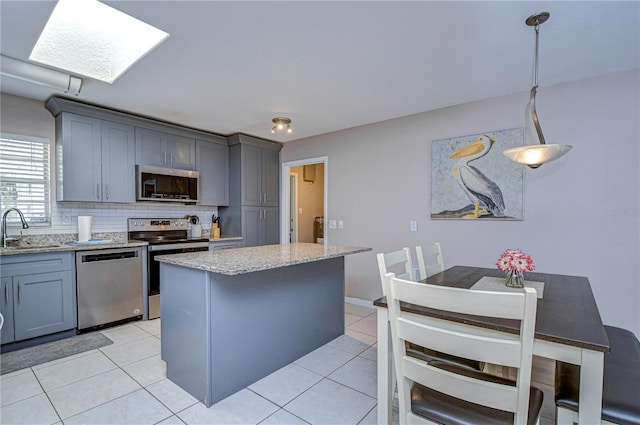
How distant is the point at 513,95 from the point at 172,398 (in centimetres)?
381

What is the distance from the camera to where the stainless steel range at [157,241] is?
3545 millimetres

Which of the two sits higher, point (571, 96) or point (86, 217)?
point (571, 96)

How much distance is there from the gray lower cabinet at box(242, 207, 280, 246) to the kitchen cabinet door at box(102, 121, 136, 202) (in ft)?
4.93

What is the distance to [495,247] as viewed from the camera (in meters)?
3.07

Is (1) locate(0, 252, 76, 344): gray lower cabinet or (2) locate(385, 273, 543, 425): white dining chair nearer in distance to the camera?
(2) locate(385, 273, 543, 425): white dining chair

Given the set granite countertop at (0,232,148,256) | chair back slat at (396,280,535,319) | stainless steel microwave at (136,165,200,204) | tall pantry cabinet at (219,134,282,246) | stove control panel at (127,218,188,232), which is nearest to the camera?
chair back slat at (396,280,535,319)

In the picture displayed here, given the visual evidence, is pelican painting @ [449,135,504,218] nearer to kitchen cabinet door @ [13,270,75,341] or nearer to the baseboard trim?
the baseboard trim

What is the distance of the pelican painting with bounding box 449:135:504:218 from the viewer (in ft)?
10.0

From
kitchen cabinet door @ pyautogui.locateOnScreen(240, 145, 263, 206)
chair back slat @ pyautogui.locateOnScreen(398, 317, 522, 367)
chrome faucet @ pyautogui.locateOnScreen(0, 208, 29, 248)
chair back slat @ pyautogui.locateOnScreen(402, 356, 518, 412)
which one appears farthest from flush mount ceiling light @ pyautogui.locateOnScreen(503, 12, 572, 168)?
chrome faucet @ pyautogui.locateOnScreen(0, 208, 29, 248)

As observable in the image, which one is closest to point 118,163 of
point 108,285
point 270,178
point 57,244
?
point 57,244

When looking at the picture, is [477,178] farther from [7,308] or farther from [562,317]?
[7,308]

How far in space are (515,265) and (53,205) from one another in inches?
170

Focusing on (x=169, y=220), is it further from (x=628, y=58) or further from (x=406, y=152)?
(x=628, y=58)

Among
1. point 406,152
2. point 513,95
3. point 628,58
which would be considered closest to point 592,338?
point 628,58
